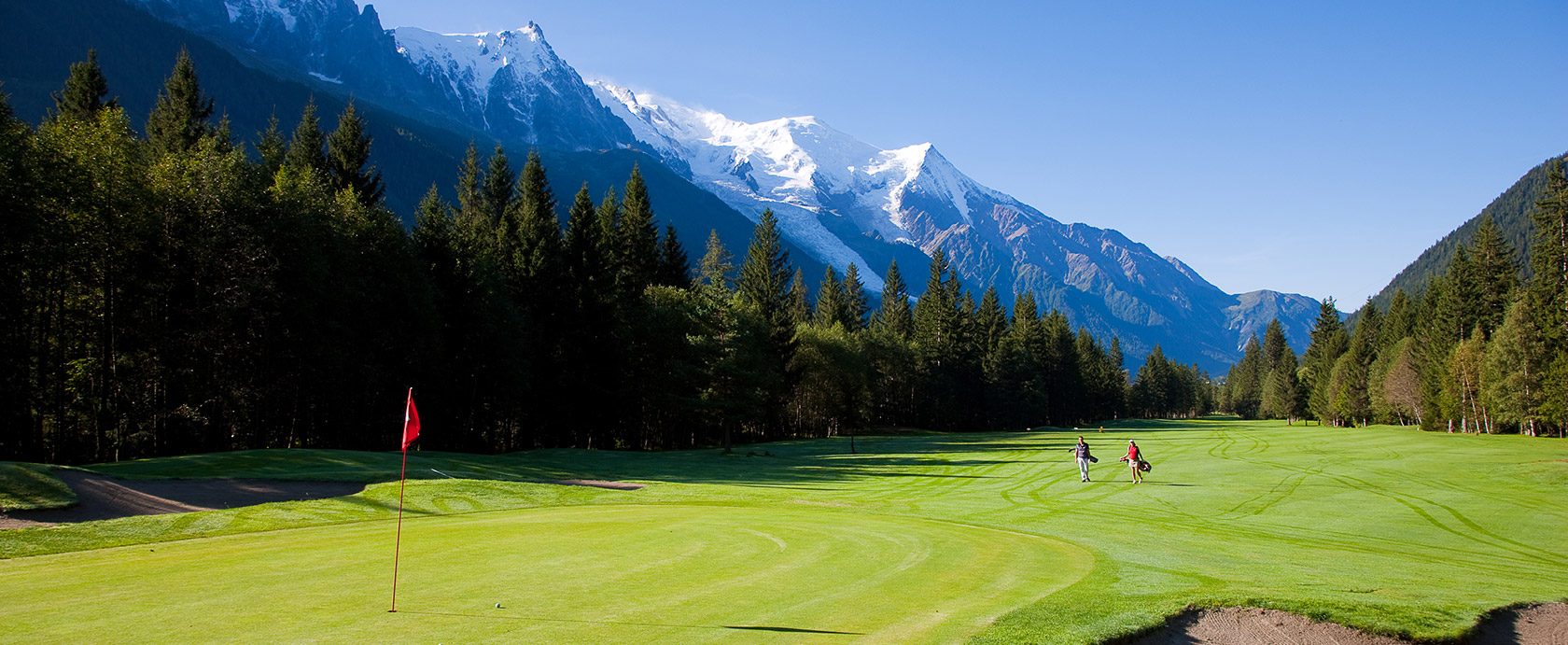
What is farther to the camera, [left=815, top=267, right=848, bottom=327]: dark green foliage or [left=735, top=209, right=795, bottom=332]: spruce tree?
[left=815, top=267, right=848, bottom=327]: dark green foliage

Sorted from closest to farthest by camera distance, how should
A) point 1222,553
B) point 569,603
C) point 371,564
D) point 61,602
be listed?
point 61,602
point 569,603
point 371,564
point 1222,553

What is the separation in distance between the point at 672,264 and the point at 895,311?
47049mm

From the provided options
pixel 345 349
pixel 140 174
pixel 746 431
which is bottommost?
pixel 746 431

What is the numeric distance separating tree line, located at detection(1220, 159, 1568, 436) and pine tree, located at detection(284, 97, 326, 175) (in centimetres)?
8815

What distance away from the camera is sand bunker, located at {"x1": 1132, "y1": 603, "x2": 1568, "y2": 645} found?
8273 mm

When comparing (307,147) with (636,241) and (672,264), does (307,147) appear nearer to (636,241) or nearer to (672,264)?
(636,241)

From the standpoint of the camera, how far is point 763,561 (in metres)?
11.3

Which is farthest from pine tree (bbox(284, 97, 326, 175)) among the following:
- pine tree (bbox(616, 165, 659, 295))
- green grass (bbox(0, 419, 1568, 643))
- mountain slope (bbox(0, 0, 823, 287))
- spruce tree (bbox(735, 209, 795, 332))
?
mountain slope (bbox(0, 0, 823, 287))

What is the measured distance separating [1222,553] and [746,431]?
60.8 m

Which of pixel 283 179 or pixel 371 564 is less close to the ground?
pixel 283 179

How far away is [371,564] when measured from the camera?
1034cm

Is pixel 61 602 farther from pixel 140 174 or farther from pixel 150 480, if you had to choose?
pixel 140 174

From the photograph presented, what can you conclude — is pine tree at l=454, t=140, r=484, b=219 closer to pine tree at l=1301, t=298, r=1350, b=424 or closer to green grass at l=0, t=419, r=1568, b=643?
green grass at l=0, t=419, r=1568, b=643

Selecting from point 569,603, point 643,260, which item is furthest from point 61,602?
point 643,260
